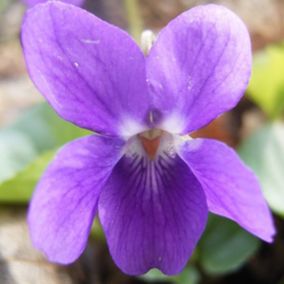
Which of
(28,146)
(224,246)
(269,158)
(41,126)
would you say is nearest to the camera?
(224,246)

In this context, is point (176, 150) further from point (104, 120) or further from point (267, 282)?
point (267, 282)

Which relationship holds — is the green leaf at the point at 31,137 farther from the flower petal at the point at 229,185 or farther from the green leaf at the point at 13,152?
the flower petal at the point at 229,185

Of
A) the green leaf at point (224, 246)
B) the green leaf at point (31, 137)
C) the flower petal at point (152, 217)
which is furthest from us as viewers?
the green leaf at point (31, 137)

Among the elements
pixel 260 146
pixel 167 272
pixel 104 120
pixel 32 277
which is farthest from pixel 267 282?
pixel 104 120

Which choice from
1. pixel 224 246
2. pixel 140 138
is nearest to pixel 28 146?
pixel 224 246

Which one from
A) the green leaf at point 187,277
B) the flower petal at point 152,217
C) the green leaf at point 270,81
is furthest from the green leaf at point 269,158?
the flower petal at point 152,217

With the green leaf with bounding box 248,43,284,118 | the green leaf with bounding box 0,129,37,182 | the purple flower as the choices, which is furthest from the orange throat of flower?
the green leaf with bounding box 248,43,284,118

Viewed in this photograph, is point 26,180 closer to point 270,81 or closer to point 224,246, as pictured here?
point 224,246
